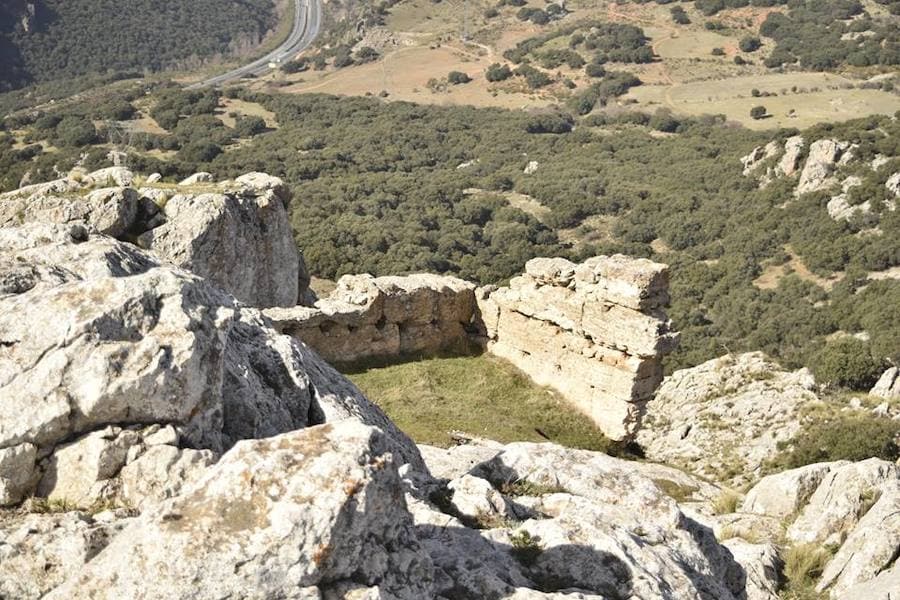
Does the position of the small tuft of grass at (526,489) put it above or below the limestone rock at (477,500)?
below

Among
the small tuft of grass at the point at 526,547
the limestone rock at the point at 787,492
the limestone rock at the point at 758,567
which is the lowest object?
the limestone rock at the point at 787,492

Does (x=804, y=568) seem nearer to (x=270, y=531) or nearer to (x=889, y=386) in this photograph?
(x=270, y=531)

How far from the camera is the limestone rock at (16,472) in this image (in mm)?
6953

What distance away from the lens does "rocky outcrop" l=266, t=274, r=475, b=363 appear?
2197 centimetres

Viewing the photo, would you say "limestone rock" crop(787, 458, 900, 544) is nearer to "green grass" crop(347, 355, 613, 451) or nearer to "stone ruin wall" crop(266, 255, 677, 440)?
"stone ruin wall" crop(266, 255, 677, 440)

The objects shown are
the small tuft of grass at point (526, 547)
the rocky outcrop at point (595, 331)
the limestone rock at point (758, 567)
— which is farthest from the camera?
the rocky outcrop at point (595, 331)

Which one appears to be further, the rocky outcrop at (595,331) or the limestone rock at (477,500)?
the rocky outcrop at (595,331)

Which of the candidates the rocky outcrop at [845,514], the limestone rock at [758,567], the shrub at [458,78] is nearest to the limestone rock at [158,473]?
the limestone rock at [758,567]

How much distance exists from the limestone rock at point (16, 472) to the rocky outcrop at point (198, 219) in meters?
13.6

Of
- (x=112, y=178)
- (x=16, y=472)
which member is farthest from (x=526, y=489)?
(x=112, y=178)

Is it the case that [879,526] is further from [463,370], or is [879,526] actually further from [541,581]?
[463,370]

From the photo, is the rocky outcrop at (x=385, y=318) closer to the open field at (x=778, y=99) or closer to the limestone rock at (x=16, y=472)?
the limestone rock at (x=16, y=472)

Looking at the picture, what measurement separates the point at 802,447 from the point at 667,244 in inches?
1755

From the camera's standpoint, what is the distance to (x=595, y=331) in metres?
20.5
